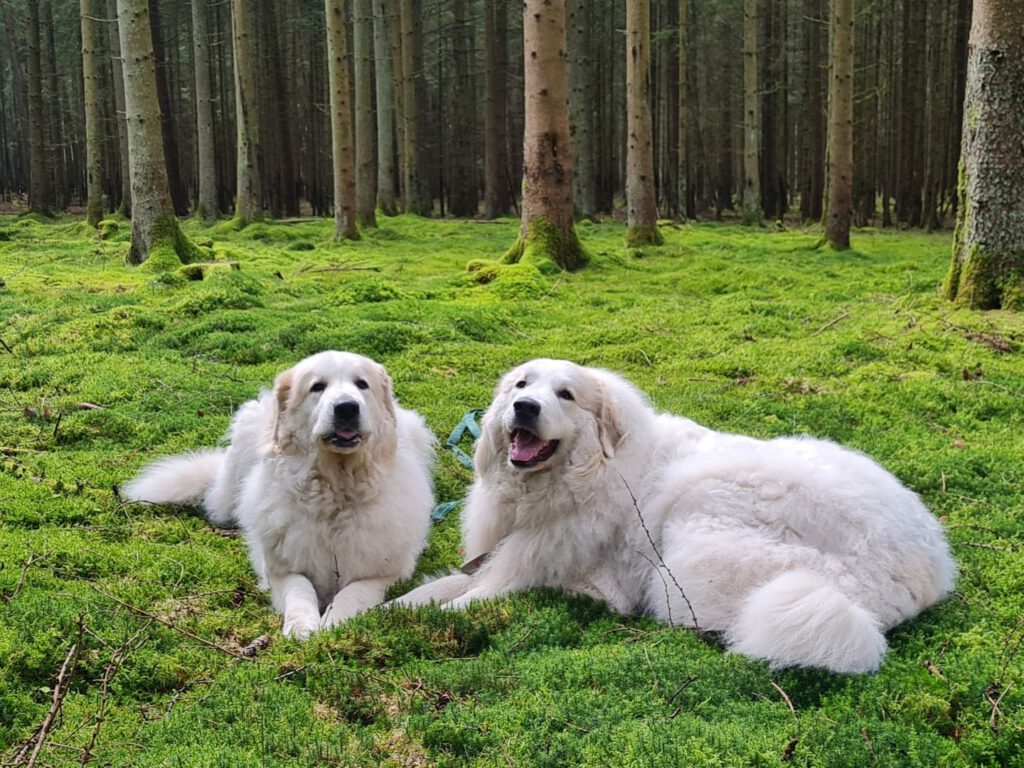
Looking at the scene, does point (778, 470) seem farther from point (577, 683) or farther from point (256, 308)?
point (256, 308)

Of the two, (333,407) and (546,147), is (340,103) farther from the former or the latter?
(333,407)

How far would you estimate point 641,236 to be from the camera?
1673 cm

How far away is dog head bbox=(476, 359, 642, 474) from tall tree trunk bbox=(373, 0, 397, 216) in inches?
830

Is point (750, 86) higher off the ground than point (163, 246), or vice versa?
point (750, 86)

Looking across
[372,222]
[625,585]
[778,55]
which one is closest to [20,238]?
[372,222]

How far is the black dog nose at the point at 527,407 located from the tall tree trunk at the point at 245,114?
17600 millimetres

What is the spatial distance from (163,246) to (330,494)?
9913 mm

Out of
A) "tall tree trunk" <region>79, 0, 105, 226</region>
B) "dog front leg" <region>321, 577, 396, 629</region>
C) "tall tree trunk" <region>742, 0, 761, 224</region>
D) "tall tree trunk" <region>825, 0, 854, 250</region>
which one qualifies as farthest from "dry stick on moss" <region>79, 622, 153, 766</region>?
"tall tree trunk" <region>742, 0, 761, 224</region>

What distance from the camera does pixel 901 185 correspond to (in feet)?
80.6

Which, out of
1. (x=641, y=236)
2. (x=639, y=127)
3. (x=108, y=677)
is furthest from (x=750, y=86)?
(x=108, y=677)

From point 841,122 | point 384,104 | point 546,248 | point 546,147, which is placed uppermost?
point 384,104

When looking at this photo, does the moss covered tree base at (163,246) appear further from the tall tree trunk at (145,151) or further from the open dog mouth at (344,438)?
the open dog mouth at (344,438)

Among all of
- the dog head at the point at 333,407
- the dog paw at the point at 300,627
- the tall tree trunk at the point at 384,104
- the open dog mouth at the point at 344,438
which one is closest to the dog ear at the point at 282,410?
the dog head at the point at 333,407

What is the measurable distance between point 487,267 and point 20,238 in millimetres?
14233
